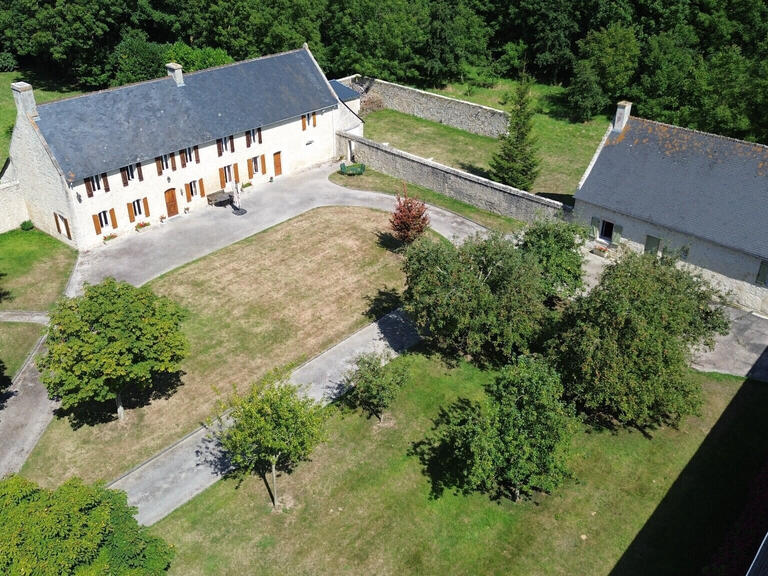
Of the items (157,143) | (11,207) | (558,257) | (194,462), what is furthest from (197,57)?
(194,462)

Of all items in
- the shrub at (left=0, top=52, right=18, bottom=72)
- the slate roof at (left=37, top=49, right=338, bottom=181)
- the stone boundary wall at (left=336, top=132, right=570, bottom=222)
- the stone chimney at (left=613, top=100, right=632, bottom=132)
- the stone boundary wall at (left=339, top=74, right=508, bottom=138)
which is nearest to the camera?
the stone chimney at (left=613, top=100, right=632, bottom=132)

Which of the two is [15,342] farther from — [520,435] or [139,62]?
[139,62]

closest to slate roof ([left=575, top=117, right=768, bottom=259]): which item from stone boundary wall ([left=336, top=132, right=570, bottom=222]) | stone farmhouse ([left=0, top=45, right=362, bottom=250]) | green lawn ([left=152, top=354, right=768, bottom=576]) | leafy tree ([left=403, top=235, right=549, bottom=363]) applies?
stone boundary wall ([left=336, top=132, right=570, bottom=222])

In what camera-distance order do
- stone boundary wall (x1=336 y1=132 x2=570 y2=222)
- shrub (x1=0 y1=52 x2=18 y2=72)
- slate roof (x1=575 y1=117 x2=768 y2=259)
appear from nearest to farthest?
1. slate roof (x1=575 y1=117 x2=768 y2=259)
2. stone boundary wall (x1=336 y1=132 x2=570 y2=222)
3. shrub (x1=0 y1=52 x2=18 y2=72)

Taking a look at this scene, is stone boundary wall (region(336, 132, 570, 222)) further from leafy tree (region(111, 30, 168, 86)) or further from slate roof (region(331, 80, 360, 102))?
leafy tree (region(111, 30, 168, 86))

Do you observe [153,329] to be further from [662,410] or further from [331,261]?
[662,410]

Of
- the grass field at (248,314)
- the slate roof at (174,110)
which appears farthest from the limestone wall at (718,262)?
the slate roof at (174,110)
